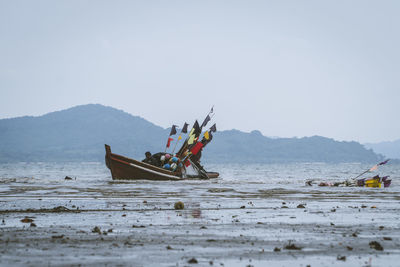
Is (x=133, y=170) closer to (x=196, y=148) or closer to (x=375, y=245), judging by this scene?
(x=196, y=148)

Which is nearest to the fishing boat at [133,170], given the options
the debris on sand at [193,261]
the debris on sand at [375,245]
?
the debris on sand at [375,245]

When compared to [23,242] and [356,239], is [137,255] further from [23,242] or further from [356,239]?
[356,239]

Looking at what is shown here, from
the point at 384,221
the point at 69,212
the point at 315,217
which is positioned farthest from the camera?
the point at 69,212

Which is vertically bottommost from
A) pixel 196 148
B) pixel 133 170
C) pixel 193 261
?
pixel 193 261

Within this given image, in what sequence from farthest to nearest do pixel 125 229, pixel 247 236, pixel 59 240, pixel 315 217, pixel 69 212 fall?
pixel 69 212, pixel 315 217, pixel 125 229, pixel 247 236, pixel 59 240

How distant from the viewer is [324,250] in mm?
7695

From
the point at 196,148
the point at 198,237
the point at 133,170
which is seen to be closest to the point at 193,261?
the point at 198,237

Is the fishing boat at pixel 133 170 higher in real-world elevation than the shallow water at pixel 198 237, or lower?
higher

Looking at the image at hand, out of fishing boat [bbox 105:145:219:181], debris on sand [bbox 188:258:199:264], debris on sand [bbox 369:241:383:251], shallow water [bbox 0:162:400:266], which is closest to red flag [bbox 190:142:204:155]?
fishing boat [bbox 105:145:219:181]

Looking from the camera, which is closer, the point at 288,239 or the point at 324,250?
the point at 324,250

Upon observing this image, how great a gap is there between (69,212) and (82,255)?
21.5 ft

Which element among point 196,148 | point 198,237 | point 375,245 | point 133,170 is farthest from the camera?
point 196,148

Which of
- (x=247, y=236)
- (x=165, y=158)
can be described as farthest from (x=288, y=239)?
(x=165, y=158)

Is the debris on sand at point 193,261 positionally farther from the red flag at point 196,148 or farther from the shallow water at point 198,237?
the red flag at point 196,148
